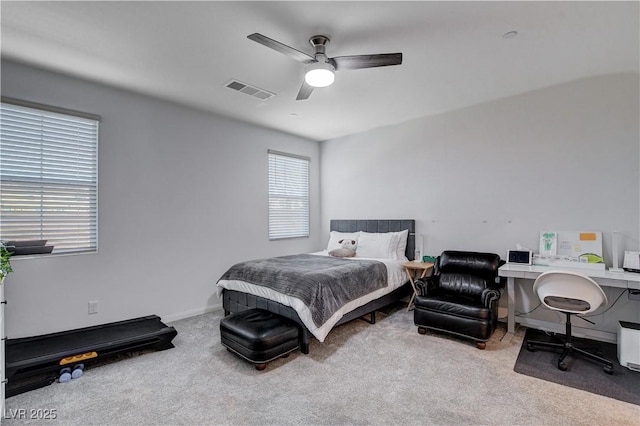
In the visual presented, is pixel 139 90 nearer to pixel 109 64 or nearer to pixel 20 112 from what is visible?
pixel 109 64

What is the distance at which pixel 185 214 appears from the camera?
4055 millimetres

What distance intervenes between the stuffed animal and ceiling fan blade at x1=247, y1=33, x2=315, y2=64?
2.73 m

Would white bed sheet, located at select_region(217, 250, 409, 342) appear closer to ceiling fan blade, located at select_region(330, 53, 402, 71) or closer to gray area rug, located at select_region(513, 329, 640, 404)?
gray area rug, located at select_region(513, 329, 640, 404)

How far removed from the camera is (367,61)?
2387 millimetres

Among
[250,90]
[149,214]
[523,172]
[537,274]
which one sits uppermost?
[250,90]

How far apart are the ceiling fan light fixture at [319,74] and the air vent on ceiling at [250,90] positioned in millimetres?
1063

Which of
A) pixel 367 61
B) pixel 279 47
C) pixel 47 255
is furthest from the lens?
pixel 47 255

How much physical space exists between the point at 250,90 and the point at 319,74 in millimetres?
1305

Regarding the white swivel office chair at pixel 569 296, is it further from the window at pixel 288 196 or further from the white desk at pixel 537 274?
the window at pixel 288 196

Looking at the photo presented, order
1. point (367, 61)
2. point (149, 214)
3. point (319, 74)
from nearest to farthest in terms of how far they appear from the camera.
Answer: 1. point (367, 61)
2. point (319, 74)
3. point (149, 214)

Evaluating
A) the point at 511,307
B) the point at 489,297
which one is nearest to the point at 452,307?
the point at 489,297

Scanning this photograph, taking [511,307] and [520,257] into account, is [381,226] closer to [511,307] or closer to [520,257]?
[520,257]

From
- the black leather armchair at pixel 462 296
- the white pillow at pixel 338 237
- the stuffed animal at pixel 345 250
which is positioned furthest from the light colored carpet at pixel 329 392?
the white pillow at pixel 338 237

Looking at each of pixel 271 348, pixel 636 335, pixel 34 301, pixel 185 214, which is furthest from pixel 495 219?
pixel 34 301
